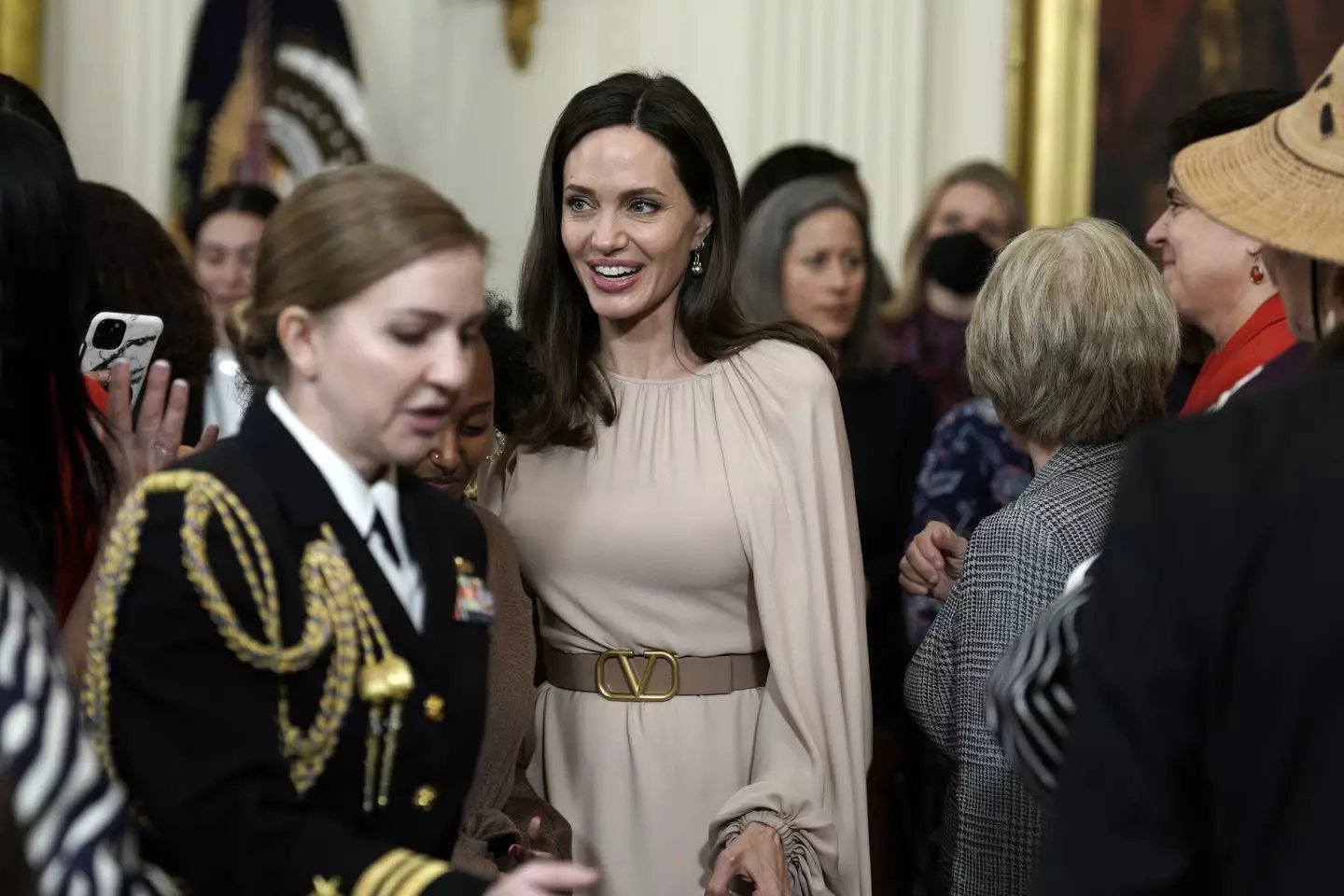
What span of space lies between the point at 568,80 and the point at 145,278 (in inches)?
146

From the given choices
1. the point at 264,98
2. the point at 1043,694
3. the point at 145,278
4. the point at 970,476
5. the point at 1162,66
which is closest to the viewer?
the point at 1043,694

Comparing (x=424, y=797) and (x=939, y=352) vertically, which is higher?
(x=424, y=797)

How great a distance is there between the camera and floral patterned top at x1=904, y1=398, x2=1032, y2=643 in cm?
400

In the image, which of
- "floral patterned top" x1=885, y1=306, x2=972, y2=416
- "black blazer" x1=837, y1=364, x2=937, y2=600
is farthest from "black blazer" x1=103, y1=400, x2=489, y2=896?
"floral patterned top" x1=885, y1=306, x2=972, y2=416

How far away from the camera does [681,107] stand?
320 centimetres

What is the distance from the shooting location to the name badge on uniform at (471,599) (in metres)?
2.05

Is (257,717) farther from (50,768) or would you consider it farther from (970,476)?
(970,476)

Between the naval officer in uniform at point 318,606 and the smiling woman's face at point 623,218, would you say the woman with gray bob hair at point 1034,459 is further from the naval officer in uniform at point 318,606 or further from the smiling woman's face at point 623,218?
the naval officer in uniform at point 318,606

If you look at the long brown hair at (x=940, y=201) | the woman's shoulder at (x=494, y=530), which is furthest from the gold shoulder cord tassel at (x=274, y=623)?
the long brown hair at (x=940, y=201)

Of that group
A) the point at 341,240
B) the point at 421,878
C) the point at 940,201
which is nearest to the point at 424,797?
the point at 421,878

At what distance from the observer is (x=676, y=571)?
9.96 ft

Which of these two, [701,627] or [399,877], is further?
[701,627]

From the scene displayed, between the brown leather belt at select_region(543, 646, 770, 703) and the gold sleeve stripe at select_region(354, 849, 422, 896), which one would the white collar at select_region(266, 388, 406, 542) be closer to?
the gold sleeve stripe at select_region(354, 849, 422, 896)

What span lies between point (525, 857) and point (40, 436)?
910 mm
